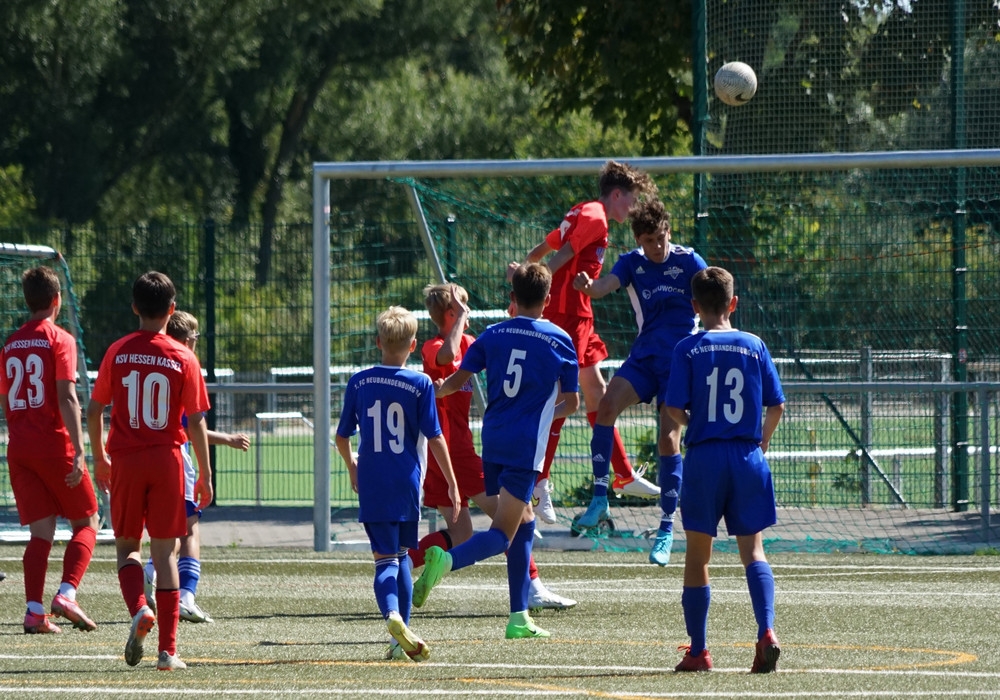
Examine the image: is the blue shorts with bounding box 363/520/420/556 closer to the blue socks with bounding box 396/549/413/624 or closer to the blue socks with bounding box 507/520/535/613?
the blue socks with bounding box 396/549/413/624

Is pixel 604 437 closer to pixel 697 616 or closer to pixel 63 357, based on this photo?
pixel 697 616

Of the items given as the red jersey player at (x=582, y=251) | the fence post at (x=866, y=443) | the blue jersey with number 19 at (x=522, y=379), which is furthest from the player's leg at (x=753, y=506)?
the fence post at (x=866, y=443)

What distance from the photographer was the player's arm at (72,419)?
7.88m

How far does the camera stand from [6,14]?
1257 inches

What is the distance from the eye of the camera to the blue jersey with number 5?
6.19 m

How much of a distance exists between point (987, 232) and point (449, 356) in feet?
21.0

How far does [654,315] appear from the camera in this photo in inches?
348

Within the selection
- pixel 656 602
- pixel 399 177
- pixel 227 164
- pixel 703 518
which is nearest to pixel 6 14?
pixel 227 164

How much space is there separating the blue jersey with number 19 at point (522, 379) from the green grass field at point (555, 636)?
37.7 inches

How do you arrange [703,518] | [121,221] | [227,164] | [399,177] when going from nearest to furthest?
[703,518] < [399,177] < [121,221] < [227,164]

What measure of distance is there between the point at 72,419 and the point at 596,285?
3041 mm

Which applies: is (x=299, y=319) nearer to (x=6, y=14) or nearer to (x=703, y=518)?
(x=703, y=518)

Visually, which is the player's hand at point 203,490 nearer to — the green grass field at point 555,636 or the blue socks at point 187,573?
the blue socks at point 187,573

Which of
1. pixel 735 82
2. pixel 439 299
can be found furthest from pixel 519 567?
pixel 735 82
